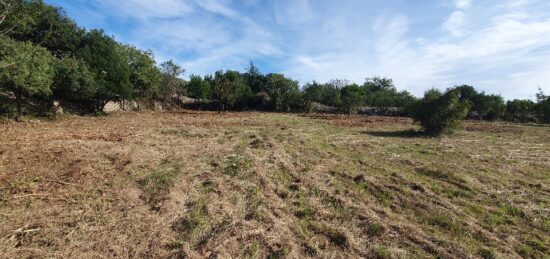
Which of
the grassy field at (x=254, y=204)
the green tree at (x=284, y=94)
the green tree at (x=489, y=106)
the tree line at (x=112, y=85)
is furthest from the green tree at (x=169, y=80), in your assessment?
the green tree at (x=489, y=106)

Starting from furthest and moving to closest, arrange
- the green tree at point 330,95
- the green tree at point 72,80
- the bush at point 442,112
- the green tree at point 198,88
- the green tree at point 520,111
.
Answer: the green tree at point 198,88 < the green tree at point 520,111 < the green tree at point 330,95 < the bush at point 442,112 < the green tree at point 72,80

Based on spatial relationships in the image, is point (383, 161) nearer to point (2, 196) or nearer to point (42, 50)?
point (2, 196)

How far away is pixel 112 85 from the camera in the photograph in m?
23.9

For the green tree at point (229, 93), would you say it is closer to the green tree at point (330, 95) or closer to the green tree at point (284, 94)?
the green tree at point (284, 94)

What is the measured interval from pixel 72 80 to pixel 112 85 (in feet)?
13.8

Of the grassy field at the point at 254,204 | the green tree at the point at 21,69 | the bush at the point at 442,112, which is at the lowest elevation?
the grassy field at the point at 254,204

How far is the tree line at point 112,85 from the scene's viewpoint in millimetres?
15826

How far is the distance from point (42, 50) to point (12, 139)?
9713mm

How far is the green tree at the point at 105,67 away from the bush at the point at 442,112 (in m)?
23.1

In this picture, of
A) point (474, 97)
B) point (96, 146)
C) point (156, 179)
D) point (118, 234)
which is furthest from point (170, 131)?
point (474, 97)

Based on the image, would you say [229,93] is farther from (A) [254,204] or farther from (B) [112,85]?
(A) [254,204]

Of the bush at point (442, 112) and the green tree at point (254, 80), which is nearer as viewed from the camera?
the bush at point (442, 112)

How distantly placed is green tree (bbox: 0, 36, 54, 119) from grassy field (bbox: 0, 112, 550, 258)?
16.2 feet

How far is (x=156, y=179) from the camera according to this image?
793cm
